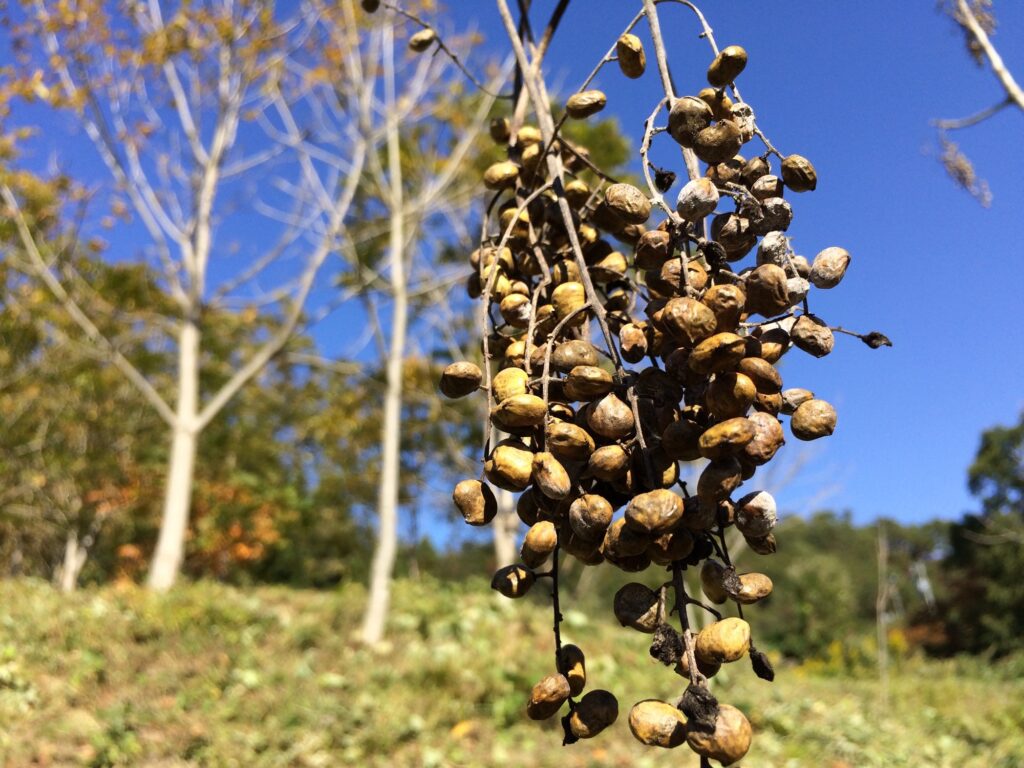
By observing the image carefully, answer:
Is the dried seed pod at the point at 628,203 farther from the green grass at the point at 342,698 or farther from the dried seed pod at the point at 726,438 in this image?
Result: the green grass at the point at 342,698

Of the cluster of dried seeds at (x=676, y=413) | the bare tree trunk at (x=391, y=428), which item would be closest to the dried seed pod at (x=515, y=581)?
the cluster of dried seeds at (x=676, y=413)

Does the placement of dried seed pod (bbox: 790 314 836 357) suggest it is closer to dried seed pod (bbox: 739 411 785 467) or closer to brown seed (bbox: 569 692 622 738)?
dried seed pod (bbox: 739 411 785 467)

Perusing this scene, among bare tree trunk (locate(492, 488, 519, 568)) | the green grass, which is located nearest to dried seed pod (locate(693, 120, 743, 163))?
the green grass

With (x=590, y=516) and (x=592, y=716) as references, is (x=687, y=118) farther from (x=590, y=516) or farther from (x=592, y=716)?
(x=592, y=716)

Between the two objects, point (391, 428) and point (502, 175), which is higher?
point (391, 428)

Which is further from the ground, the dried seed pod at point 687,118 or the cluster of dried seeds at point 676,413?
the dried seed pod at point 687,118

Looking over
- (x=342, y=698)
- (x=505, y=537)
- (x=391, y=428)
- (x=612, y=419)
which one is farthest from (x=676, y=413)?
(x=505, y=537)
